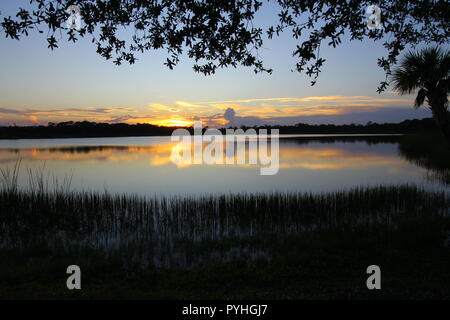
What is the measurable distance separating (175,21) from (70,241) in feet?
26.4

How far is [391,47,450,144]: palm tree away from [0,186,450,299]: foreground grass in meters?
4.15

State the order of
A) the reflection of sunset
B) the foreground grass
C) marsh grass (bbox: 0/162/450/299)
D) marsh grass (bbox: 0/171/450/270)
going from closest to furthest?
the foreground grass < marsh grass (bbox: 0/162/450/299) < marsh grass (bbox: 0/171/450/270) < the reflection of sunset

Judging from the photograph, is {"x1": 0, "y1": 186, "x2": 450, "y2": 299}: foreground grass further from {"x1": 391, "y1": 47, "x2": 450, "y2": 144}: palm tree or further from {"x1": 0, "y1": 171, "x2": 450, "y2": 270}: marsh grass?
{"x1": 391, "y1": 47, "x2": 450, "y2": 144}: palm tree

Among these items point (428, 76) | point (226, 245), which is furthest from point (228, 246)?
point (428, 76)

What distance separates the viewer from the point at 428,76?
10602 millimetres

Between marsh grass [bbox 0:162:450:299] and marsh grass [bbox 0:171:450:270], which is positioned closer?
marsh grass [bbox 0:162:450:299]

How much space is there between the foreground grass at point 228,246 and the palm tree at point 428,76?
4146 mm

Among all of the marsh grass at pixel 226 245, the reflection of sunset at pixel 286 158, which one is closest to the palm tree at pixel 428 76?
the marsh grass at pixel 226 245

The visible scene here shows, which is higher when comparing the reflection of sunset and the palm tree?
→ the palm tree

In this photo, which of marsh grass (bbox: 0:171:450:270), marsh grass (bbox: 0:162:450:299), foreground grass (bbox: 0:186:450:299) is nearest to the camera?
foreground grass (bbox: 0:186:450:299)

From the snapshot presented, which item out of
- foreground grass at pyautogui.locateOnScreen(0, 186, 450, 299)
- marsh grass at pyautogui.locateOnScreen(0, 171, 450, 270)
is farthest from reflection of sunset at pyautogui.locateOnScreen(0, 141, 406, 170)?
foreground grass at pyautogui.locateOnScreen(0, 186, 450, 299)

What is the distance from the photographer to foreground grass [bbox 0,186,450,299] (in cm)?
667

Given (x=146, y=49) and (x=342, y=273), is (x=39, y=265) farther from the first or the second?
(x=342, y=273)
